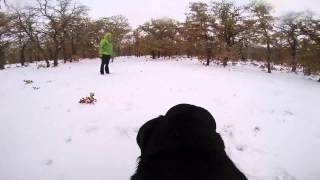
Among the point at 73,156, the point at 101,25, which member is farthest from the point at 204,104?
the point at 101,25

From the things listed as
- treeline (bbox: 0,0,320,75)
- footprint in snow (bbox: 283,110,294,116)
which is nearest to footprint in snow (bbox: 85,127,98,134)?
footprint in snow (bbox: 283,110,294,116)

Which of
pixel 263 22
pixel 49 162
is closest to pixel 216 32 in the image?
pixel 263 22

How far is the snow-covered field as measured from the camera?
5.13 metres

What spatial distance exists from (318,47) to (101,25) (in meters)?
21.3

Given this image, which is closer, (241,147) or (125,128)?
(241,147)

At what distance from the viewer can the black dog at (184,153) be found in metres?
1.70

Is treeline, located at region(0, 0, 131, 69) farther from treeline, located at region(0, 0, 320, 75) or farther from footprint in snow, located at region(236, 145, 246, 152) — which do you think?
footprint in snow, located at region(236, 145, 246, 152)

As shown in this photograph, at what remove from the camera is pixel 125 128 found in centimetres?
629

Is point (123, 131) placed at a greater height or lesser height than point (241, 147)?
greater

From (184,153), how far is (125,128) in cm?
465

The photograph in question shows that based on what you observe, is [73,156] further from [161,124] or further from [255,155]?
[161,124]

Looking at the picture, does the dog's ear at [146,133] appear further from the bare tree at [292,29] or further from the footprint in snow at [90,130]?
the bare tree at [292,29]

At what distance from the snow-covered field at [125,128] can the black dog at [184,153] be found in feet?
10.4

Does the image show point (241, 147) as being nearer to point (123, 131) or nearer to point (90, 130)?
point (123, 131)
